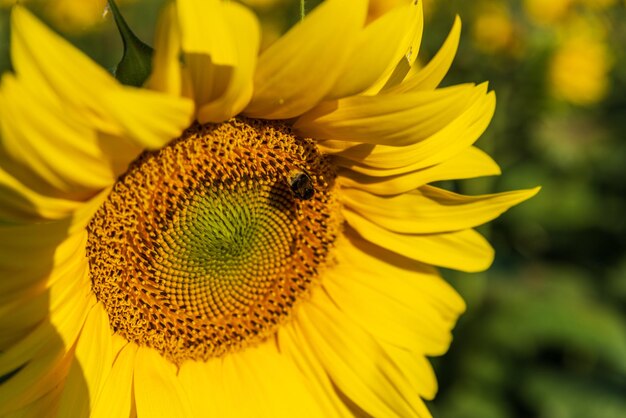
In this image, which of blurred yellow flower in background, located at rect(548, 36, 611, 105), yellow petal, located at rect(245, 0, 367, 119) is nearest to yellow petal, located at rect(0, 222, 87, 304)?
yellow petal, located at rect(245, 0, 367, 119)

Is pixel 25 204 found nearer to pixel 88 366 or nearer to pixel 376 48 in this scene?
pixel 88 366

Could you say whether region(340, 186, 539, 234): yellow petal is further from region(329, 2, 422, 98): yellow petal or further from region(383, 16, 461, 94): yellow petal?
region(329, 2, 422, 98): yellow petal

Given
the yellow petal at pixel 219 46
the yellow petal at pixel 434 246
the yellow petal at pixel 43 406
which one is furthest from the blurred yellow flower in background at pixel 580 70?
the yellow petal at pixel 43 406

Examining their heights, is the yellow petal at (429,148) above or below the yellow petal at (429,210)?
above

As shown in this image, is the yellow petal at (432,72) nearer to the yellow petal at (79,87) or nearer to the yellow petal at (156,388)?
the yellow petal at (79,87)

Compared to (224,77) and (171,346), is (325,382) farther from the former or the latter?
(224,77)

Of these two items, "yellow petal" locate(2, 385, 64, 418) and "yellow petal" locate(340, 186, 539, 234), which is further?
"yellow petal" locate(340, 186, 539, 234)
